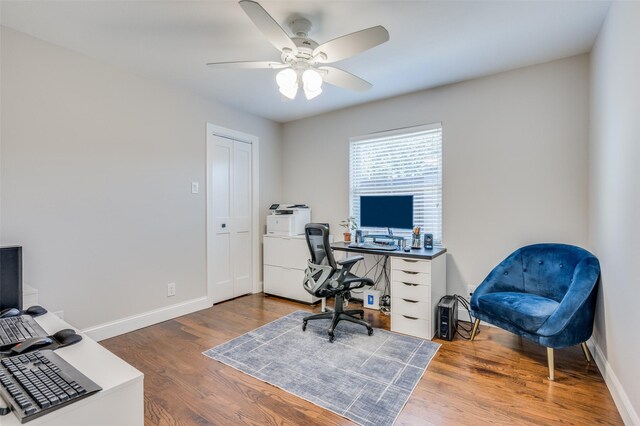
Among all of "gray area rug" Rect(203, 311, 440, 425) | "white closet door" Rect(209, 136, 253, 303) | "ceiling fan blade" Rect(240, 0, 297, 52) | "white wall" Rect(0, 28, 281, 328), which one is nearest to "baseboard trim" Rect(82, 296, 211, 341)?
"white wall" Rect(0, 28, 281, 328)

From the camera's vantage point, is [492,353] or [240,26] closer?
[240,26]

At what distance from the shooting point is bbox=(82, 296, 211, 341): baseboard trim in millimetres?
2660

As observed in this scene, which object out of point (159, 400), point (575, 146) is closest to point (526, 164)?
point (575, 146)

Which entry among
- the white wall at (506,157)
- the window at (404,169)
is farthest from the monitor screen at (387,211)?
the white wall at (506,157)

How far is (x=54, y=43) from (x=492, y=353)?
418 centimetres

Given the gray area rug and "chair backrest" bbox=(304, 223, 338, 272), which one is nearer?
the gray area rug

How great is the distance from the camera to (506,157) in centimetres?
290

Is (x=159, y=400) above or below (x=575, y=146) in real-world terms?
below

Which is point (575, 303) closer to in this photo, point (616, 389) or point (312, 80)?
point (616, 389)

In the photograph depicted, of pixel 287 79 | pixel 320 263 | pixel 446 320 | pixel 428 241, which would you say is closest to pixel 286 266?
pixel 320 263

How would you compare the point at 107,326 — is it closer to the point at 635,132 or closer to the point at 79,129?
the point at 79,129

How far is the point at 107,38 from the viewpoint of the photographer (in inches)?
91.0

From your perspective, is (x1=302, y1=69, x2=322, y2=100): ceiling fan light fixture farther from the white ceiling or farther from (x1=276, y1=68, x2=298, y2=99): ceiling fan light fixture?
the white ceiling

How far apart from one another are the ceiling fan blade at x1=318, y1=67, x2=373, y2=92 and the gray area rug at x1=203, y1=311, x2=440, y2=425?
2.07 meters
